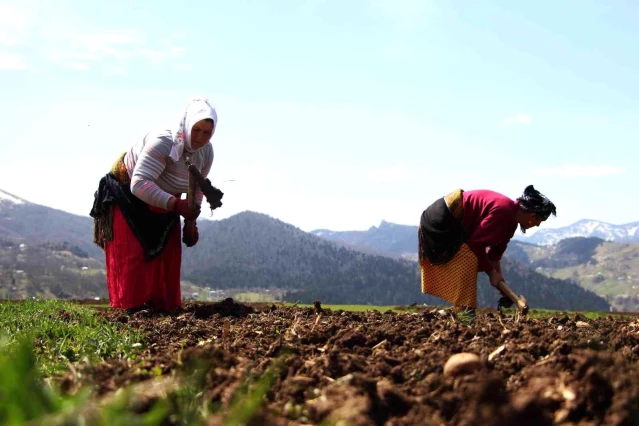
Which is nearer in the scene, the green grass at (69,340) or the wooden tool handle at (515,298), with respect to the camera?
the green grass at (69,340)

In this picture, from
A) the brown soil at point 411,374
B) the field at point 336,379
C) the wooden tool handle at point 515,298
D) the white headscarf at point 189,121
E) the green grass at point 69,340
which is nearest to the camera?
the field at point 336,379

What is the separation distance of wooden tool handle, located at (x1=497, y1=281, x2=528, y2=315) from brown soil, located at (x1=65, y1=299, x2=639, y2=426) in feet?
5.29

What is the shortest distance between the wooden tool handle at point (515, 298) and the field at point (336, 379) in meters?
1.73

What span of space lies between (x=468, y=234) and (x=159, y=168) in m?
3.34

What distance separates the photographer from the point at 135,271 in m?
7.30

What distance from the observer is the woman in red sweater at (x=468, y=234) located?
706 centimetres

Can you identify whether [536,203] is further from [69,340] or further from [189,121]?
[69,340]

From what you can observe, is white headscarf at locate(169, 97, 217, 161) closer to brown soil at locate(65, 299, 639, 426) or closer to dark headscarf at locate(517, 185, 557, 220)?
brown soil at locate(65, 299, 639, 426)

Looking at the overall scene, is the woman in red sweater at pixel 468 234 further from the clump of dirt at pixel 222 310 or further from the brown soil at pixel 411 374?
the brown soil at pixel 411 374

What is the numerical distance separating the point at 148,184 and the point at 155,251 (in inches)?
31.4

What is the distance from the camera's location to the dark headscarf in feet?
22.8

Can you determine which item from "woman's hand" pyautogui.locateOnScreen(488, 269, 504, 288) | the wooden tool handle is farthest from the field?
"woman's hand" pyautogui.locateOnScreen(488, 269, 504, 288)

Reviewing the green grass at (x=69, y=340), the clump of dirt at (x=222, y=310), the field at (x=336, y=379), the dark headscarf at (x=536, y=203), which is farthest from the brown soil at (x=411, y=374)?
the dark headscarf at (x=536, y=203)

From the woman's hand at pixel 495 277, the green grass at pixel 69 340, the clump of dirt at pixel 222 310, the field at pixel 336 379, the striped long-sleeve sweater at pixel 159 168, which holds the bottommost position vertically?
the green grass at pixel 69 340
